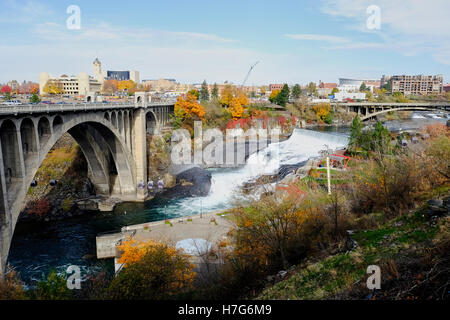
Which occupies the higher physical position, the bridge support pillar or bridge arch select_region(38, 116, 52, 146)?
bridge arch select_region(38, 116, 52, 146)

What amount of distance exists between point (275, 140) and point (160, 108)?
2091 centimetres

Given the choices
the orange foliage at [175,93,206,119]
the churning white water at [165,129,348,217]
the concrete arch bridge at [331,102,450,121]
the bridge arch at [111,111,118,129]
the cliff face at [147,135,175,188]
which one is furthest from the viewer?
the concrete arch bridge at [331,102,450,121]

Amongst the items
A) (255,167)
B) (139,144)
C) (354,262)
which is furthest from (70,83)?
(354,262)

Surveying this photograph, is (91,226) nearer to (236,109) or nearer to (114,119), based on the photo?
(114,119)

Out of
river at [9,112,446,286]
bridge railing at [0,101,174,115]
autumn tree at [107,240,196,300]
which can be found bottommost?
river at [9,112,446,286]

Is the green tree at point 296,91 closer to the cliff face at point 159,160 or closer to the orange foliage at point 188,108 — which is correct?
the orange foliage at point 188,108

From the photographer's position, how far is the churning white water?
30.0m

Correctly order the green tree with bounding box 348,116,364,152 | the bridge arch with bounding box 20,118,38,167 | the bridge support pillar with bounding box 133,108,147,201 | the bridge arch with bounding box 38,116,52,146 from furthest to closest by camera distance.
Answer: the green tree with bounding box 348,116,364,152 → the bridge support pillar with bounding box 133,108,147,201 → the bridge arch with bounding box 38,116,52,146 → the bridge arch with bounding box 20,118,38,167

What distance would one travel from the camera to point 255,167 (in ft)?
134

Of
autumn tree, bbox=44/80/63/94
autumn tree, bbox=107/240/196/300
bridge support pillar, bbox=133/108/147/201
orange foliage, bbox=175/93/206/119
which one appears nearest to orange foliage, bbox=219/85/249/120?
A: orange foliage, bbox=175/93/206/119

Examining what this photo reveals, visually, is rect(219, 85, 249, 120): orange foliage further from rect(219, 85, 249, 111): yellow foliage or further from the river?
the river

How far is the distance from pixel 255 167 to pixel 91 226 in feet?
67.9
